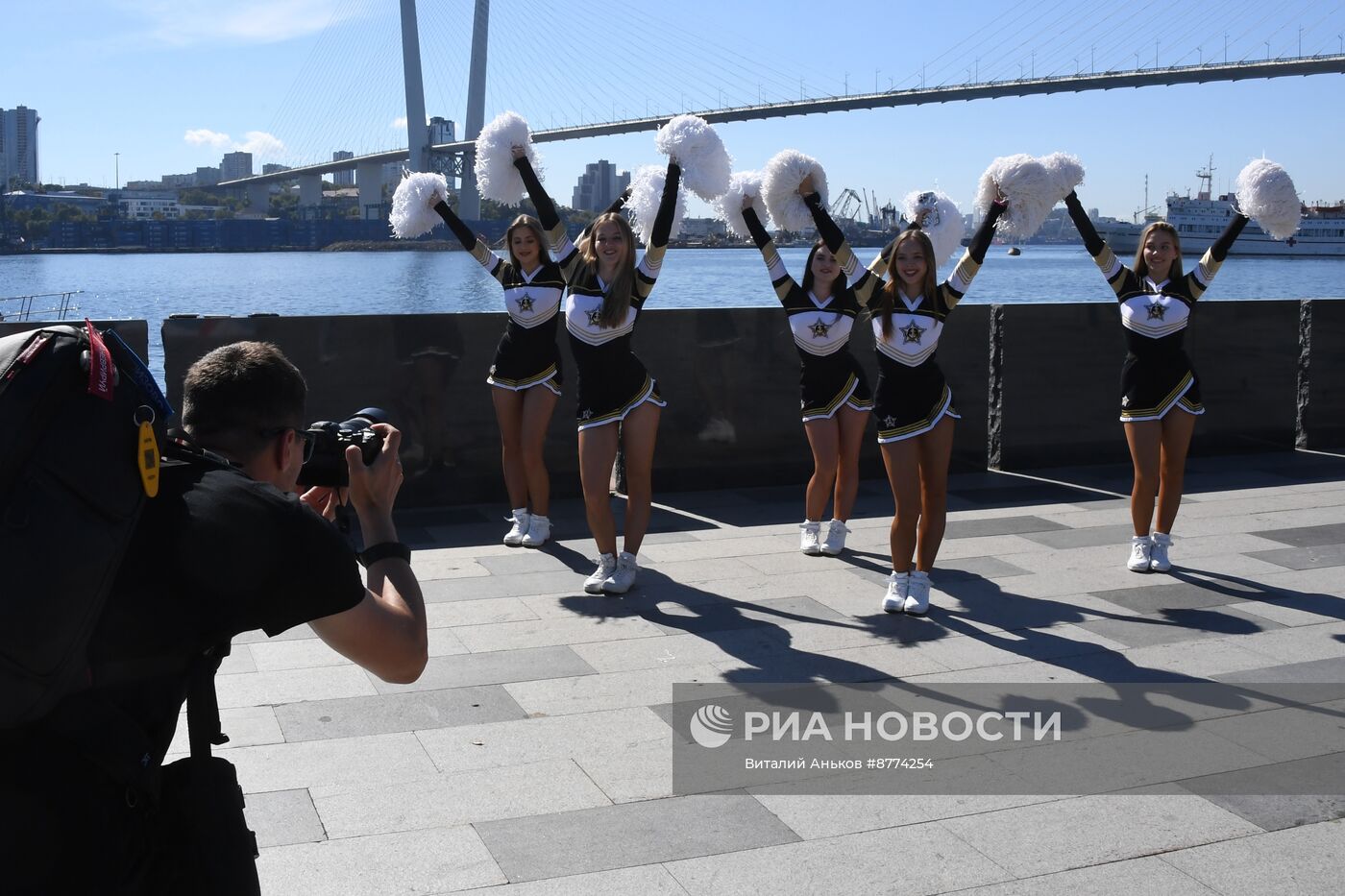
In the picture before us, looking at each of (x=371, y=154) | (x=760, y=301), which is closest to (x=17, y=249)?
(x=371, y=154)

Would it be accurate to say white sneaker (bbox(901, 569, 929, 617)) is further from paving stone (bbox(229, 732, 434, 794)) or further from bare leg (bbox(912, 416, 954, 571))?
paving stone (bbox(229, 732, 434, 794))

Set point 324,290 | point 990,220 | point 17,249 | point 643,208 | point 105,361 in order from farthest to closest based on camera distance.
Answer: point 17,249 → point 324,290 → point 643,208 → point 990,220 → point 105,361

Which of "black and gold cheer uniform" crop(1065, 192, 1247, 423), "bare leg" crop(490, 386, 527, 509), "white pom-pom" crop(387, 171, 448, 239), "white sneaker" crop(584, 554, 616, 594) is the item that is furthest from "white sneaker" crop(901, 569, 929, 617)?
"white pom-pom" crop(387, 171, 448, 239)

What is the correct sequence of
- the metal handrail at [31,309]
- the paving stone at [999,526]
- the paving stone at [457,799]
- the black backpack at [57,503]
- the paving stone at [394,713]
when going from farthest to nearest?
the metal handrail at [31,309]
the paving stone at [999,526]
the paving stone at [394,713]
the paving stone at [457,799]
the black backpack at [57,503]

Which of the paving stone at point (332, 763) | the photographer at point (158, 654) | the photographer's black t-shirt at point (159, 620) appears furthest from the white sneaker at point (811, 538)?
the photographer's black t-shirt at point (159, 620)

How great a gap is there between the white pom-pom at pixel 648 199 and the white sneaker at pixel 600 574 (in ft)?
5.29

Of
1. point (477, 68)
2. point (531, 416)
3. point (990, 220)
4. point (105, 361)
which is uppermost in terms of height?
point (477, 68)

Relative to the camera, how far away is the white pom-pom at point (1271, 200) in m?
6.84

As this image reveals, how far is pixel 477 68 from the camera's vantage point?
136ft

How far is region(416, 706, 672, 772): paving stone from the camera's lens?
13.2 feet

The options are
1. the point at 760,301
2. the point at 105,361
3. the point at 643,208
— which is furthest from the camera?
the point at 760,301

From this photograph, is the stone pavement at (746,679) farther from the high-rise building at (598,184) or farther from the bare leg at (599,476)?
the high-rise building at (598,184)

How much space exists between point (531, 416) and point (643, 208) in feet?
4.37

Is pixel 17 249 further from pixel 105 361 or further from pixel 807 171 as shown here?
pixel 105 361
